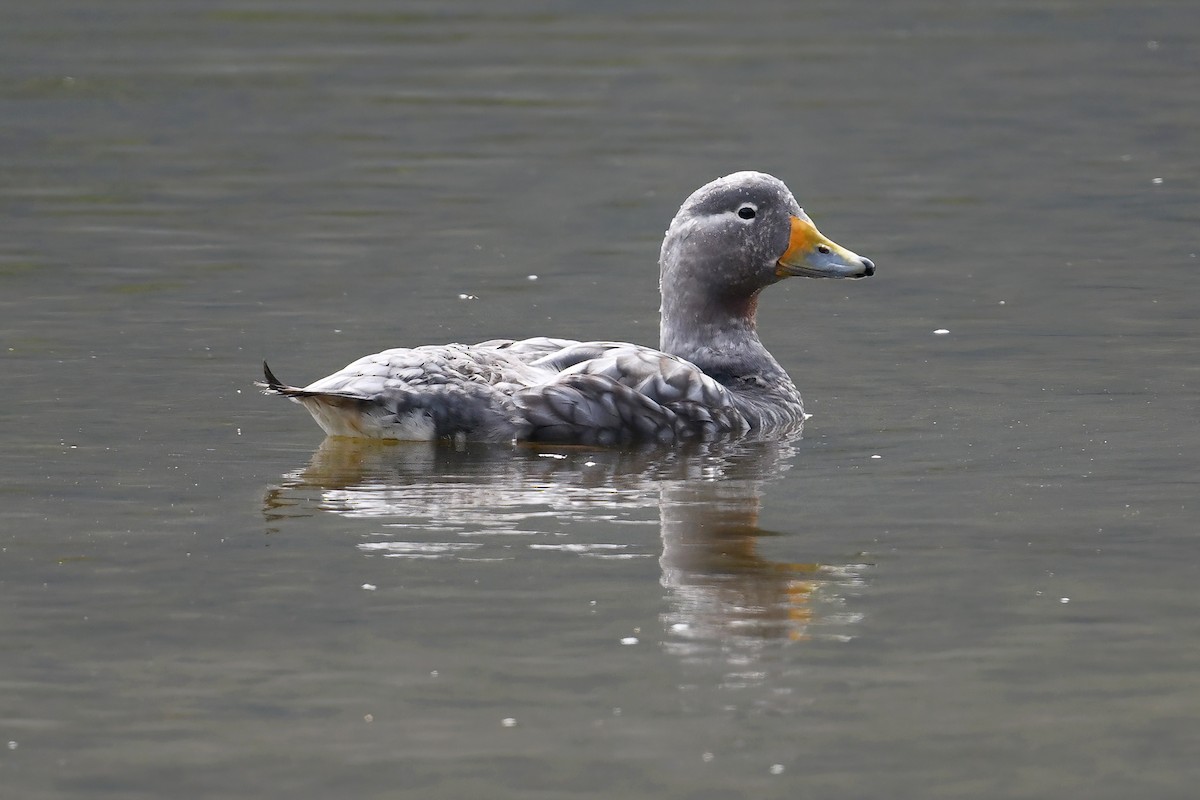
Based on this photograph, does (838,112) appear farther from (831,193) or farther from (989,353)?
(989,353)

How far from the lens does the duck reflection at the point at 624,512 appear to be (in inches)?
256

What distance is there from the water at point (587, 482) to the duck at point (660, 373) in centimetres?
19

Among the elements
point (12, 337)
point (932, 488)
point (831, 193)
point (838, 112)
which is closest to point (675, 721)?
point (932, 488)

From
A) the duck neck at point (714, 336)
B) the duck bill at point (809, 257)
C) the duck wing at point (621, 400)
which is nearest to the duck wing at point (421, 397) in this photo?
the duck wing at point (621, 400)

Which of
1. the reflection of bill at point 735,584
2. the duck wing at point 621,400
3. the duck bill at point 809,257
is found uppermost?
the duck bill at point 809,257

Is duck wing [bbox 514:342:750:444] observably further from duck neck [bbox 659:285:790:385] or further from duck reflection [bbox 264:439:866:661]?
duck neck [bbox 659:285:790:385]

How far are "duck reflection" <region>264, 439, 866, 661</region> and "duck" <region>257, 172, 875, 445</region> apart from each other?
0.41 ft

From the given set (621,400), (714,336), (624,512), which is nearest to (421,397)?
(621,400)

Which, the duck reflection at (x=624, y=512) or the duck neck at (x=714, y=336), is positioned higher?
the duck neck at (x=714, y=336)

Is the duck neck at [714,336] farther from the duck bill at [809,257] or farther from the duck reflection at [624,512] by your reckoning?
the duck reflection at [624,512]

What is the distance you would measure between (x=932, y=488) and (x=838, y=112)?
38.9 feet

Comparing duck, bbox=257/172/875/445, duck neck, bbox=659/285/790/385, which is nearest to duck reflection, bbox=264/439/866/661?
duck, bbox=257/172/875/445

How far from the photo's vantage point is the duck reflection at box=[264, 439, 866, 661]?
6.50 metres

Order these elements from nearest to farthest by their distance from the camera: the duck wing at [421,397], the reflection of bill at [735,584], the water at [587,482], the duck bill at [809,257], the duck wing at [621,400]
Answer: the water at [587,482] → the reflection of bill at [735,584] → the duck wing at [421,397] → the duck wing at [621,400] → the duck bill at [809,257]
